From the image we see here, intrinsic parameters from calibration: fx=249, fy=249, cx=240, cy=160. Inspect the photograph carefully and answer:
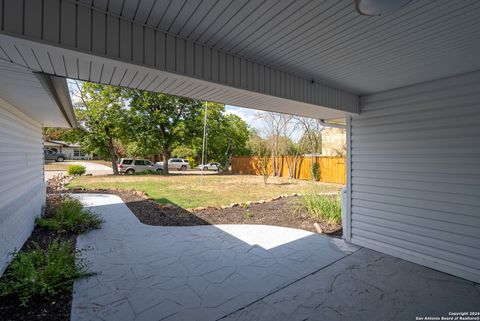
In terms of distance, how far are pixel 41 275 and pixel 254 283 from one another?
7.75 feet

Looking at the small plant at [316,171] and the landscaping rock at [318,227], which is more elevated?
the small plant at [316,171]

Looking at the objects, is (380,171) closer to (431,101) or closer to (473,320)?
(431,101)

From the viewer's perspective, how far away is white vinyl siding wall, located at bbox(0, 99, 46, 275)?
11.3 ft

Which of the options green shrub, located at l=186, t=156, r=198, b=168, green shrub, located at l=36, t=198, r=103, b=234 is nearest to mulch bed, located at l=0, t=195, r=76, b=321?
green shrub, located at l=36, t=198, r=103, b=234

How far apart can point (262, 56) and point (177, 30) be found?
3.01ft

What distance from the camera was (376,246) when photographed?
156 inches

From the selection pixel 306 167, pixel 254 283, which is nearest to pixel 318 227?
pixel 254 283

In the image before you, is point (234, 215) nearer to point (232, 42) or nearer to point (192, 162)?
point (232, 42)

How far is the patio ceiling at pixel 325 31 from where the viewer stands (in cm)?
176

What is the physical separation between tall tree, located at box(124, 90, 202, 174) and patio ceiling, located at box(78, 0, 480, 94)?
1506cm

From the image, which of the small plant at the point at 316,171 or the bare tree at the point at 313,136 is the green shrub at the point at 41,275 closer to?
the small plant at the point at 316,171

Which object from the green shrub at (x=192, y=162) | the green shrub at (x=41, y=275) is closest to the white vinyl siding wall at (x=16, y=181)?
the green shrub at (x=41, y=275)

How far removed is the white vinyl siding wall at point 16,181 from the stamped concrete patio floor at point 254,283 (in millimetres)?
937

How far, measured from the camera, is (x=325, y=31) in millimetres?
2057
